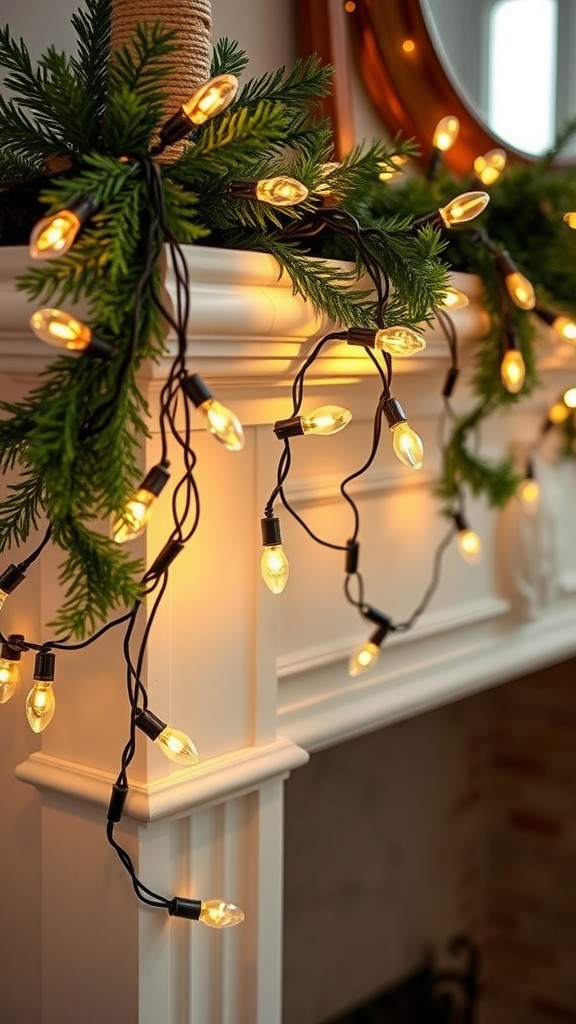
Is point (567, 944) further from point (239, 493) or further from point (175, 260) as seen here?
point (175, 260)

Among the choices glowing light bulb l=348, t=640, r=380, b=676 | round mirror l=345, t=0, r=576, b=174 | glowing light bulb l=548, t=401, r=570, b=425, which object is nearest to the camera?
glowing light bulb l=348, t=640, r=380, b=676

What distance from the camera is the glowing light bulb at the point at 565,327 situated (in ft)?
3.79

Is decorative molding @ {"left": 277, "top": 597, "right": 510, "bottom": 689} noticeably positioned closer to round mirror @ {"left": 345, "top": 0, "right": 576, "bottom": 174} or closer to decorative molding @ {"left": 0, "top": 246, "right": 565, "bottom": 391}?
decorative molding @ {"left": 0, "top": 246, "right": 565, "bottom": 391}

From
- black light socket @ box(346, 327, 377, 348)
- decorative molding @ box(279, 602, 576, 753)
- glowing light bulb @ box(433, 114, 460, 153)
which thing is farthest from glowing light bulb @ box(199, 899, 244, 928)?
glowing light bulb @ box(433, 114, 460, 153)

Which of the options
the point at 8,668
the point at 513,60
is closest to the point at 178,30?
the point at 8,668

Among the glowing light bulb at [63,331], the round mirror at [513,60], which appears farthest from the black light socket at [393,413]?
the round mirror at [513,60]

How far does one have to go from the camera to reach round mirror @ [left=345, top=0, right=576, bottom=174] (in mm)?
1298

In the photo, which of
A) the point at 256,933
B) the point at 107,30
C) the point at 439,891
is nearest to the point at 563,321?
the point at 107,30

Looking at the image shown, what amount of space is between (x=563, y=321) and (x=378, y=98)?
1.17 ft

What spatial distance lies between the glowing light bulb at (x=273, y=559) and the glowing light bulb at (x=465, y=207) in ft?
0.90

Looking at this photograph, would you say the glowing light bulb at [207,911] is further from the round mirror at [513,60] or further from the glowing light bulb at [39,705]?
the round mirror at [513,60]

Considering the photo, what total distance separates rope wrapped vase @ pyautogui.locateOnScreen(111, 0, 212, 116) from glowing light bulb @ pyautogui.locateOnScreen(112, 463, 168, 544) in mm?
300

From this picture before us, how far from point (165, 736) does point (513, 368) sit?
52cm

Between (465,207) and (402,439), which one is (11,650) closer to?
(402,439)
